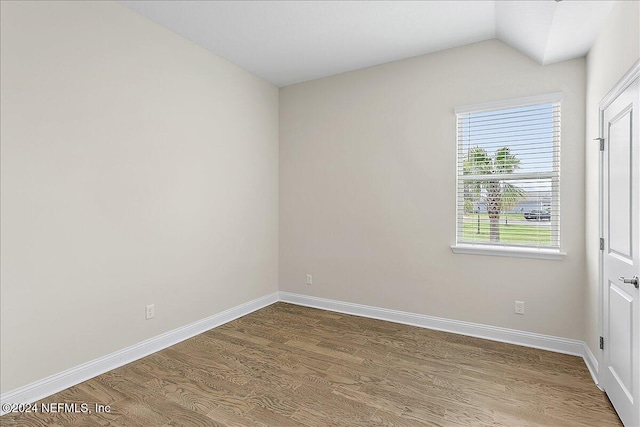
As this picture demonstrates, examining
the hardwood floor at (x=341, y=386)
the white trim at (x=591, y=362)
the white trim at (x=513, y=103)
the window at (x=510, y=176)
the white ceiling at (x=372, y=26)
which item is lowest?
the hardwood floor at (x=341, y=386)

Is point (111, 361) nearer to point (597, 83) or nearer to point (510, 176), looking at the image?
point (510, 176)

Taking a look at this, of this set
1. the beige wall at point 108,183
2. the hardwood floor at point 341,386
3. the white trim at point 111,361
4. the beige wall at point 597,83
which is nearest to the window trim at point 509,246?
the beige wall at point 597,83

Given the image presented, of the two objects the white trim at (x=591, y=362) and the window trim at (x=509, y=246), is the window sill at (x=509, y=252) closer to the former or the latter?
the window trim at (x=509, y=246)

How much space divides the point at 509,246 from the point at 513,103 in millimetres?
1320

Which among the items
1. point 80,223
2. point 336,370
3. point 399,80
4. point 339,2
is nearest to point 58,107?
point 80,223

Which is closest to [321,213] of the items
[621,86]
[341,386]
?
[341,386]

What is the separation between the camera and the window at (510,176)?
9.86 feet

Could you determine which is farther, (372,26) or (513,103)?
(513,103)

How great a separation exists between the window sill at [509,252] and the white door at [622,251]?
2.01 ft

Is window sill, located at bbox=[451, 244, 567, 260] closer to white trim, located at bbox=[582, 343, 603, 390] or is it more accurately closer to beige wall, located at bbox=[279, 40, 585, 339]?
beige wall, located at bbox=[279, 40, 585, 339]

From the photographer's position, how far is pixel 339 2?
104 inches

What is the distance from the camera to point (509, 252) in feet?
10.2

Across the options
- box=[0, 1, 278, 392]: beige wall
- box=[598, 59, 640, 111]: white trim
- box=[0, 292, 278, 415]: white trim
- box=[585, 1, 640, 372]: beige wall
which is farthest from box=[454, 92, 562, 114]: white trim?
box=[0, 292, 278, 415]: white trim

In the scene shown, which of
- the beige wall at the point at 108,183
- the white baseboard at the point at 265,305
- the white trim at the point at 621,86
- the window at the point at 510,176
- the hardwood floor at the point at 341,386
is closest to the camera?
the white trim at the point at 621,86
